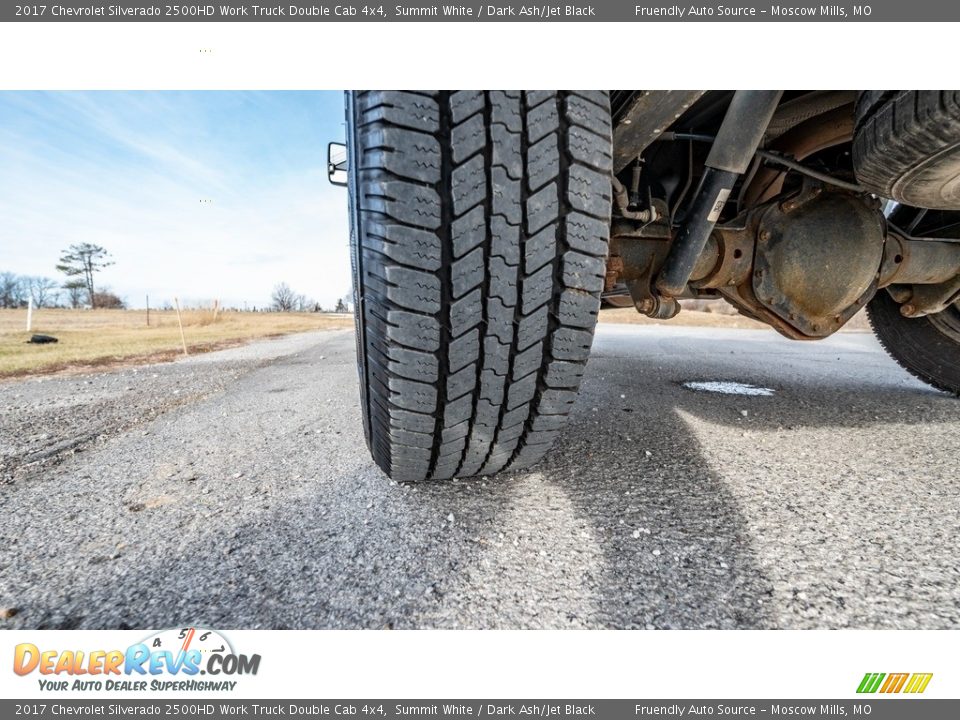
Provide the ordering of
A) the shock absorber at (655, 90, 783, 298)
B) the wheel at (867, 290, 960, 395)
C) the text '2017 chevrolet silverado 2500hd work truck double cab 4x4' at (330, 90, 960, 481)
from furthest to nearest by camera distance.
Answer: the wheel at (867, 290, 960, 395) < the shock absorber at (655, 90, 783, 298) < the text '2017 chevrolet silverado 2500hd work truck double cab 4x4' at (330, 90, 960, 481)

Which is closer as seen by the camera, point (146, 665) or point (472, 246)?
point (146, 665)

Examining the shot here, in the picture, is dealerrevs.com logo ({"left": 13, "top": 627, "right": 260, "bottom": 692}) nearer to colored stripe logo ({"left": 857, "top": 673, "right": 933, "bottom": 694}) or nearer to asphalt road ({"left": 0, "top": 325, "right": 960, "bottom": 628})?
asphalt road ({"left": 0, "top": 325, "right": 960, "bottom": 628})

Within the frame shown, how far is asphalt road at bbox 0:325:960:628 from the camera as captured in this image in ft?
2.21

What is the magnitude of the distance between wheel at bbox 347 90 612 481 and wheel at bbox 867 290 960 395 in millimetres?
2443

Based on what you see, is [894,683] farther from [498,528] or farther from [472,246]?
[472,246]

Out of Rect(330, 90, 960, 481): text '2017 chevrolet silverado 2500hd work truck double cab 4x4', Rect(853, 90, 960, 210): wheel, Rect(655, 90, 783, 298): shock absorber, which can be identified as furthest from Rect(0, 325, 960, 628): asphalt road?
Rect(853, 90, 960, 210): wheel

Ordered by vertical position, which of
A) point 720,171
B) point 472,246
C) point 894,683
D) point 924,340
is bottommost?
point 894,683

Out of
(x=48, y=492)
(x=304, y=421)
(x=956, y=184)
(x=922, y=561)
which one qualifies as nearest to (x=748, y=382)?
(x=956, y=184)

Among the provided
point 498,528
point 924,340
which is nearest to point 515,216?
point 498,528

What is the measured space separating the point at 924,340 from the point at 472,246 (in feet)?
9.19

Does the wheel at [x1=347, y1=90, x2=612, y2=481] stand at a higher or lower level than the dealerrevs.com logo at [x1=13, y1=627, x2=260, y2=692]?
higher

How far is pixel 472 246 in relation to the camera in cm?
75

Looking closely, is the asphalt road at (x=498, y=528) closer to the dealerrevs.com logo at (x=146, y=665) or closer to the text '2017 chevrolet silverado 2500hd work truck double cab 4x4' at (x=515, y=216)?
the dealerrevs.com logo at (x=146, y=665)

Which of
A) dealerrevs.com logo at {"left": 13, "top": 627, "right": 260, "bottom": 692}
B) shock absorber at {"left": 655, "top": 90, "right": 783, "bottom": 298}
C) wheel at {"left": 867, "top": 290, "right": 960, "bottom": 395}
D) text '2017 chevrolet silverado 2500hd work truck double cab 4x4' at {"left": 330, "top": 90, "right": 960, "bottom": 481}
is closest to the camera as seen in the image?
dealerrevs.com logo at {"left": 13, "top": 627, "right": 260, "bottom": 692}
